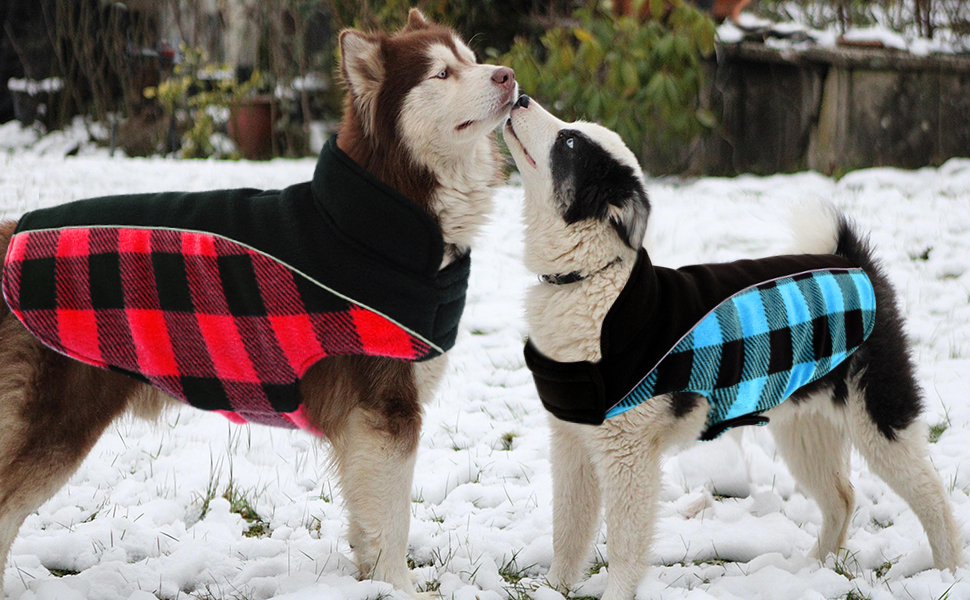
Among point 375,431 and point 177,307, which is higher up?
point 177,307

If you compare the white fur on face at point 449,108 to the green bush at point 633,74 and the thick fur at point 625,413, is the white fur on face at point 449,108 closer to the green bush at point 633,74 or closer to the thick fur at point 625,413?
the thick fur at point 625,413

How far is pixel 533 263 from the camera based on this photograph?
2.16 metres

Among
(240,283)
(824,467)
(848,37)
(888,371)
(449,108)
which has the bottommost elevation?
(824,467)

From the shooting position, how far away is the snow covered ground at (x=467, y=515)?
2.13 meters

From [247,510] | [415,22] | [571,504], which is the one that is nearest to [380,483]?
[571,504]

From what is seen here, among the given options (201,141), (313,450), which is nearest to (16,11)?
(201,141)

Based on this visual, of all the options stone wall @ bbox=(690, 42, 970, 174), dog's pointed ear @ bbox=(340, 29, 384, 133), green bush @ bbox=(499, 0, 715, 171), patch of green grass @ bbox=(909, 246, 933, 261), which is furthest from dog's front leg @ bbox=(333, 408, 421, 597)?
stone wall @ bbox=(690, 42, 970, 174)

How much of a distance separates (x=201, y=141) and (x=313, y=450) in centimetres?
706

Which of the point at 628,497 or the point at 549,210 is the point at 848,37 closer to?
the point at 549,210

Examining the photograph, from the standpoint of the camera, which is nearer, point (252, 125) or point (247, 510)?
point (247, 510)

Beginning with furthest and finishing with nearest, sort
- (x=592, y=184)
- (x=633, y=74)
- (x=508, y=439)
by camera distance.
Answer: (x=633, y=74), (x=508, y=439), (x=592, y=184)

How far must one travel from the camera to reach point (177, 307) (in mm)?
1888

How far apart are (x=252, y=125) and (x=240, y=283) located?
26.0 ft

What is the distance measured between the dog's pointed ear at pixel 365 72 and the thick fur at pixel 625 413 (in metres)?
0.40
